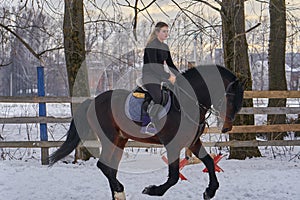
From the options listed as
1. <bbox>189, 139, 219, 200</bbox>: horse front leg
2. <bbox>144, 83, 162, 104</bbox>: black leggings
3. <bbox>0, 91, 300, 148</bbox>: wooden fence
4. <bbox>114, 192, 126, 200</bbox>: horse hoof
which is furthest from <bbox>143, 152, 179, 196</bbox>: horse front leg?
<bbox>0, 91, 300, 148</bbox>: wooden fence

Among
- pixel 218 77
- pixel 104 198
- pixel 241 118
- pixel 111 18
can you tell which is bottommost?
pixel 104 198

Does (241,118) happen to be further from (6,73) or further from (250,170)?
(6,73)

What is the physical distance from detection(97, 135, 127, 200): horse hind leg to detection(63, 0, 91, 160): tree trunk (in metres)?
3.14

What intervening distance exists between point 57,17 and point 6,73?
55608mm

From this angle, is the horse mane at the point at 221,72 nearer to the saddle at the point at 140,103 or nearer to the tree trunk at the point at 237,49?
the saddle at the point at 140,103

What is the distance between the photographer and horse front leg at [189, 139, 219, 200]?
5.76 metres

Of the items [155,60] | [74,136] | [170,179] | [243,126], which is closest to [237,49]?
[243,126]

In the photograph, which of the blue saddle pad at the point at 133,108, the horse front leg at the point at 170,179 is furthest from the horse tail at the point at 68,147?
the horse front leg at the point at 170,179

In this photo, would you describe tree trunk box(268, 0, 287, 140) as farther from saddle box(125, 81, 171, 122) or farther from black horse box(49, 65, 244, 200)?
saddle box(125, 81, 171, 122)

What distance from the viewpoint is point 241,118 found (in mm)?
9484

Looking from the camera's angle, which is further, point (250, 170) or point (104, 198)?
point (250, 170)

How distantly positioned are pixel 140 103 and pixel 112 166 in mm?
980

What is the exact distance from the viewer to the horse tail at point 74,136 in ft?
21.2

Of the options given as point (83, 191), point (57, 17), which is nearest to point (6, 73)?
point (57, 17)
